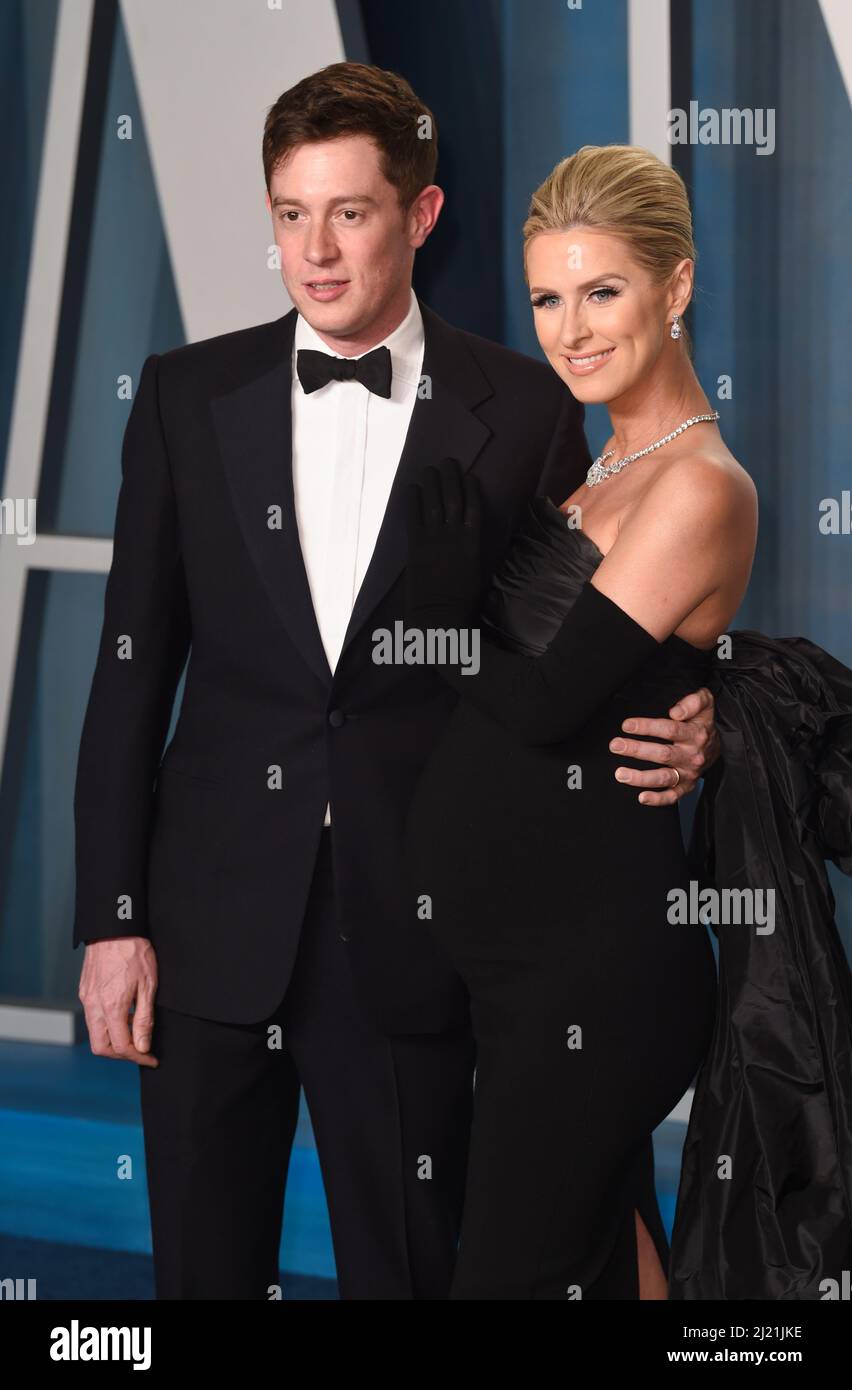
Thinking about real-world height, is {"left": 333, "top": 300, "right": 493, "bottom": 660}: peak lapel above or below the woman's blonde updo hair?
below

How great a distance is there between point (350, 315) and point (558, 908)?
33.9 inches

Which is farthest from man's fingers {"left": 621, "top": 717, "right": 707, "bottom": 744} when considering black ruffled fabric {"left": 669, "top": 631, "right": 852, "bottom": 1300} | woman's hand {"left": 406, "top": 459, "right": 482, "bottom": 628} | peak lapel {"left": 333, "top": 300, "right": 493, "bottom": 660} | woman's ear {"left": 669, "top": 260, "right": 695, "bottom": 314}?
woman's ear {"left": 669, "top": 260, "right": 695, "bottom": 314}

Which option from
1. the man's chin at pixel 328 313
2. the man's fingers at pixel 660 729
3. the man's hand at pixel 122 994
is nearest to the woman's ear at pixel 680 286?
the man's chin at pixel 328 313

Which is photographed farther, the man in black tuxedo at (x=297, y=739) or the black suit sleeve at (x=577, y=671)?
the man in black tuxedo at (x=297, y=739)

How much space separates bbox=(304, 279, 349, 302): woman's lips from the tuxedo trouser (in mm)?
735

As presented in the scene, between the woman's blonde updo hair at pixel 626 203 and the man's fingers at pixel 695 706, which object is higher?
the woman's blonde updo hair at pixel 626 203

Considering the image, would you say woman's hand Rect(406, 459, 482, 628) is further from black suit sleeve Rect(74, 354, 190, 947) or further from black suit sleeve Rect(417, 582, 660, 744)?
black suit sleeve Rect(74, 354, 190, 947)

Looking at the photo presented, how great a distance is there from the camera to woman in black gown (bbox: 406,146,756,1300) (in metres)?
2.01

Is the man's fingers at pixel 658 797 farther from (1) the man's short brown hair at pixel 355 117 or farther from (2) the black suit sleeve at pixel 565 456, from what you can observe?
(1) the man's short brown hair at pixel 355 117

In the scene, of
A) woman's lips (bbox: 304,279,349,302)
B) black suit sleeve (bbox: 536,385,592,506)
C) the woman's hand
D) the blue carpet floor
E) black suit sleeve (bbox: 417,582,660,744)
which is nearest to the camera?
black suit sleeve (bbox: 417,582,660,744)

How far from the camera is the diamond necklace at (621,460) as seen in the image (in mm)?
2119

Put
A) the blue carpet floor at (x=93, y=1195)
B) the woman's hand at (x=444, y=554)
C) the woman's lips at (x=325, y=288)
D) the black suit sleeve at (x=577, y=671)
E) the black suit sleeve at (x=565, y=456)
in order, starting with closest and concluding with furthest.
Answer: the black suit sleeve at (x=577, y=671)
the woman's hand at (x=444, y=554)
the woman's lips at (x=325, y=288)
the black suit sleeve at (x=565, y=456)
the blue carpet floor at (x=93, y=1195)

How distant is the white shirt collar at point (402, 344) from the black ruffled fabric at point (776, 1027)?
25.4 inches

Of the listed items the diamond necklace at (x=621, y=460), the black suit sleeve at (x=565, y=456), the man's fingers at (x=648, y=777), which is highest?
the black suit sleeve at (x=565, y=456)
